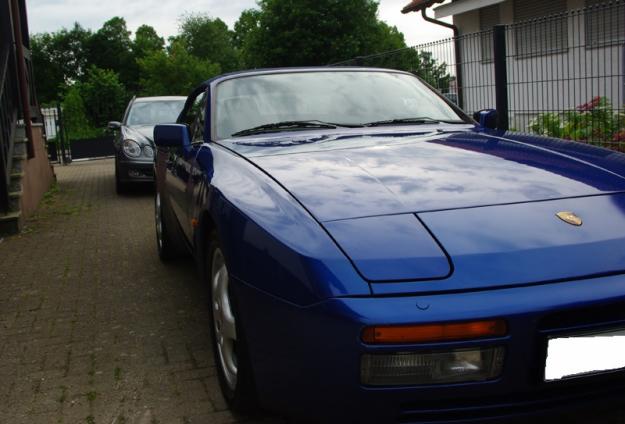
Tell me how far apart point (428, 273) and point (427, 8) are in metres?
16.3

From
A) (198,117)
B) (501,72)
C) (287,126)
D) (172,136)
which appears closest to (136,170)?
(501,72)

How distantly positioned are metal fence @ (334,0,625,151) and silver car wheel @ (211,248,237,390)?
4.73 m

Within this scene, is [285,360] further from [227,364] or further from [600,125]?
[600,125]

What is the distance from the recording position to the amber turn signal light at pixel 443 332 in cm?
187

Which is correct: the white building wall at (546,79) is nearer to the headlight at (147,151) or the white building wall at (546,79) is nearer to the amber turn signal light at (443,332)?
the headlight at (147,151)

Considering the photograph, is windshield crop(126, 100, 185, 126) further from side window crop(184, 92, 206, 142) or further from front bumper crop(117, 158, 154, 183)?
side window crop(184, 92, 206, 142)

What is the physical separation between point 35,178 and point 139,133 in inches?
66.5

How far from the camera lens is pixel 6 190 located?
23.6 feet

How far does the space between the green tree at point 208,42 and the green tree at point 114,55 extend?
668 cm

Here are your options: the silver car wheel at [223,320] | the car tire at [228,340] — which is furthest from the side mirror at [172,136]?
the silver car wheel at [223,320]

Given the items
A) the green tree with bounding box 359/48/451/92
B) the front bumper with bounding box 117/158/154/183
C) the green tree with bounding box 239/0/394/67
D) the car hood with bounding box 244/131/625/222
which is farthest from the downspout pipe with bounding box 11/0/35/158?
the green tree with bounding box 239/0/394/67

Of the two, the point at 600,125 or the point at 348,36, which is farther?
the point at 348,36

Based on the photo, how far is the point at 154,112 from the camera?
11344mm

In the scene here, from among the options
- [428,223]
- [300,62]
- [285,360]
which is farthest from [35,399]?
[300,62]
